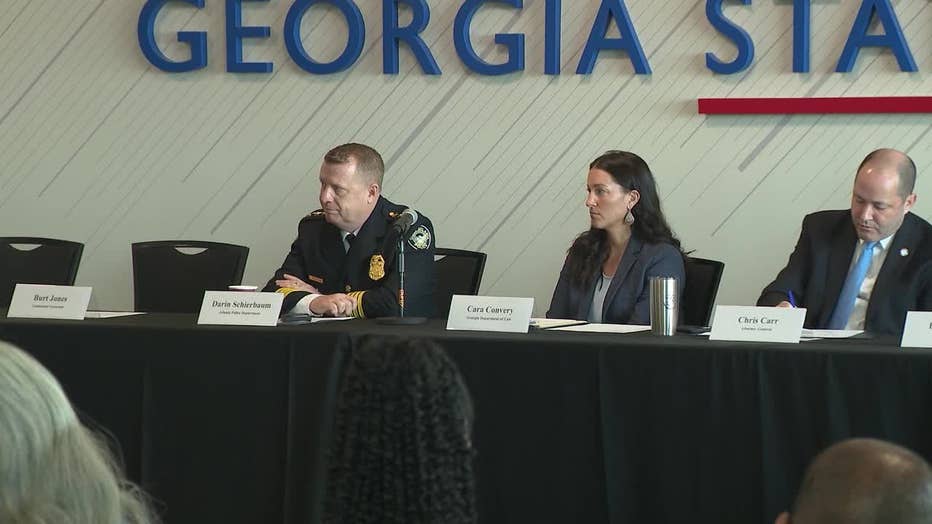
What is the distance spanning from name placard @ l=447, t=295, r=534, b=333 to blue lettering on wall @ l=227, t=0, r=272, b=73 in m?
2.29

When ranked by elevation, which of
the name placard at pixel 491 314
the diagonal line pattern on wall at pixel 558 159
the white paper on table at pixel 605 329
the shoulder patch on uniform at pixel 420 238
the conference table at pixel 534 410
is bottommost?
the conference table at pixel 534 410

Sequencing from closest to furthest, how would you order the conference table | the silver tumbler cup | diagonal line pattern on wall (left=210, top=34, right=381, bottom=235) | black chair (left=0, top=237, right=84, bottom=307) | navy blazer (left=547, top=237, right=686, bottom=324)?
the conference table → the silver tumbler cup → navy blazer (left=547, top=237, right=686, bottom=324) → black chair (left=0, top=237, right=84, bottom=307) → diagonal line pattern on wall (left=210, top=34, right=381, bottom=235)

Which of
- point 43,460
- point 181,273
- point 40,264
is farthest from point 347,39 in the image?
point 43,460

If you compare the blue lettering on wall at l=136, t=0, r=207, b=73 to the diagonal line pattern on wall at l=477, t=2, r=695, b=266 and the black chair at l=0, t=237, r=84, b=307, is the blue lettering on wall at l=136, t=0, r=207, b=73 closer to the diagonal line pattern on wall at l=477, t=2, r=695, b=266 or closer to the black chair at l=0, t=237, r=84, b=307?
the black chair at l=0, t=237, r=84, b=307

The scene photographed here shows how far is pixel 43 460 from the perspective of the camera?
1135 mm

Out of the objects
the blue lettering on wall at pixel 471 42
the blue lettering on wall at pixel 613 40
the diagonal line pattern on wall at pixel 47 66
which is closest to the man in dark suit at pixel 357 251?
the blue lettering on wall at pixel 471 42

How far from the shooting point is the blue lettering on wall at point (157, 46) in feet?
17.5

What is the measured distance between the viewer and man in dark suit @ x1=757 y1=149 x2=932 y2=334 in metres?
3.71

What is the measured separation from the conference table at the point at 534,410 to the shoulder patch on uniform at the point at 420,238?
0.57 meters

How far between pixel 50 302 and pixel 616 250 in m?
1.76

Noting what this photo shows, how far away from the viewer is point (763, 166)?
479 centimetres

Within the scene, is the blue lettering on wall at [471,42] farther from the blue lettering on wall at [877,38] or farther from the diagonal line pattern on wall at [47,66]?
the diagonal line pattern on wall at [47,66]

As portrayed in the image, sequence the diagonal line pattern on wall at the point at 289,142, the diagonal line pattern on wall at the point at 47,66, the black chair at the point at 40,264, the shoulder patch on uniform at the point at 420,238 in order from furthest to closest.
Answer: the diagonal line pattern on wall at the point at 47,66 < the diagonal line pattern on wall at the point at 289,142 < the black chair at the point at 40,264 < the shoulder patch on uniform at the point at 420,238

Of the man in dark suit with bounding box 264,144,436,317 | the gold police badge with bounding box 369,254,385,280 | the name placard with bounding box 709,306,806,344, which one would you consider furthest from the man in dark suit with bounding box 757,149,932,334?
the gold police badge with bounding box 369,254,385,280
